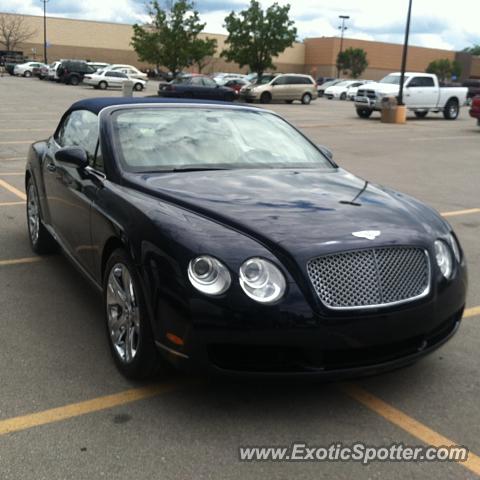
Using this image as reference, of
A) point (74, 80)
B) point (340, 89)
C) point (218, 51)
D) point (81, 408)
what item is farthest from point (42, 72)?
point (81, 408)

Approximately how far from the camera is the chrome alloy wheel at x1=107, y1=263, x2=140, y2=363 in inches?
137

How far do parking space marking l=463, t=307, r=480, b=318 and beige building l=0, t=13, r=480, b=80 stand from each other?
8351 centimetres

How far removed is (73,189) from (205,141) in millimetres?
1028

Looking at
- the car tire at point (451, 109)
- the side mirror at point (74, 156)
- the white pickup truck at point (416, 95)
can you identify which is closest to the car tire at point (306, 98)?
the white pickup truck at point (416, 95)

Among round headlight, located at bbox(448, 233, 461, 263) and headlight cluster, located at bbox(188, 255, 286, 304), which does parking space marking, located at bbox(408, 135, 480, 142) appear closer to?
round headlight, located at bbox(448, 233, 461, 263)

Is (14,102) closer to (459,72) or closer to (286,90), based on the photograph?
(286,90)

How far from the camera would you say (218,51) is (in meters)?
97.7

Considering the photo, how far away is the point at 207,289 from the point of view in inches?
117

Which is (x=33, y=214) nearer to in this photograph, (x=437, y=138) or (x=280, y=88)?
(x=437, y=138)

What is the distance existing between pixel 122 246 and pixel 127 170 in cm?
70

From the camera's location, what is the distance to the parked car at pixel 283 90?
35594 mm

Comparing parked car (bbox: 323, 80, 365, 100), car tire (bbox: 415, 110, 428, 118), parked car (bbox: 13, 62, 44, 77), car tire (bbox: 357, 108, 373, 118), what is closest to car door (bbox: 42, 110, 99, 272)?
car tire (bbox: 357, 108, 373, 118)

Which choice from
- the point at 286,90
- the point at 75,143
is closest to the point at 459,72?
the point at 286,90

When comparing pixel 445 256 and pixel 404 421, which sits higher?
pixel 445 256
